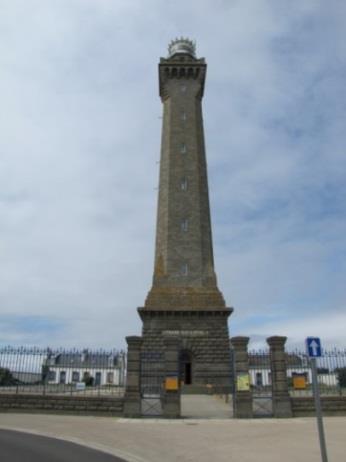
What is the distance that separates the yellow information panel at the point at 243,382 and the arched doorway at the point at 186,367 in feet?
44.4

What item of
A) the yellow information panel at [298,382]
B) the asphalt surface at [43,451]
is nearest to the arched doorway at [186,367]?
the yellow information panel at [298,382]

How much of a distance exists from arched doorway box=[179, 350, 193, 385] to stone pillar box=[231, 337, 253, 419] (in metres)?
13.4

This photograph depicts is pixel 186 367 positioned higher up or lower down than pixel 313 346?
higher up

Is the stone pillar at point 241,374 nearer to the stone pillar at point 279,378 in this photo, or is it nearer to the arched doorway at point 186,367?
the stone pillar at point 279,378

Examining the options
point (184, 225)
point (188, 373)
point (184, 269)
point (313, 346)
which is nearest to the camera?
point (313, 346)

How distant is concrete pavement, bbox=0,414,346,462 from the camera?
38.1ft

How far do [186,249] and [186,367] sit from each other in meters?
9.06

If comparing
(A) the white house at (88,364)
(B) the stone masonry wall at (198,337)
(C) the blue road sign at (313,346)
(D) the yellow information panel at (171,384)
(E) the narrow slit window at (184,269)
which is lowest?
(D) the yellow information panel at (171,384)

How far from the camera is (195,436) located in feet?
48.3

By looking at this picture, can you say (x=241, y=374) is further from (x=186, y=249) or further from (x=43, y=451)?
(x=186, y=249)

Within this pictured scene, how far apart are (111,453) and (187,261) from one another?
25.0 m

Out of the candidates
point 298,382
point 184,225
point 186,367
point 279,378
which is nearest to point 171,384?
point 279,378

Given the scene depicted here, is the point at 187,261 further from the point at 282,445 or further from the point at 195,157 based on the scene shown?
the point at 282,445

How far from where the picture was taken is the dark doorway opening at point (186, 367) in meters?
33.8
